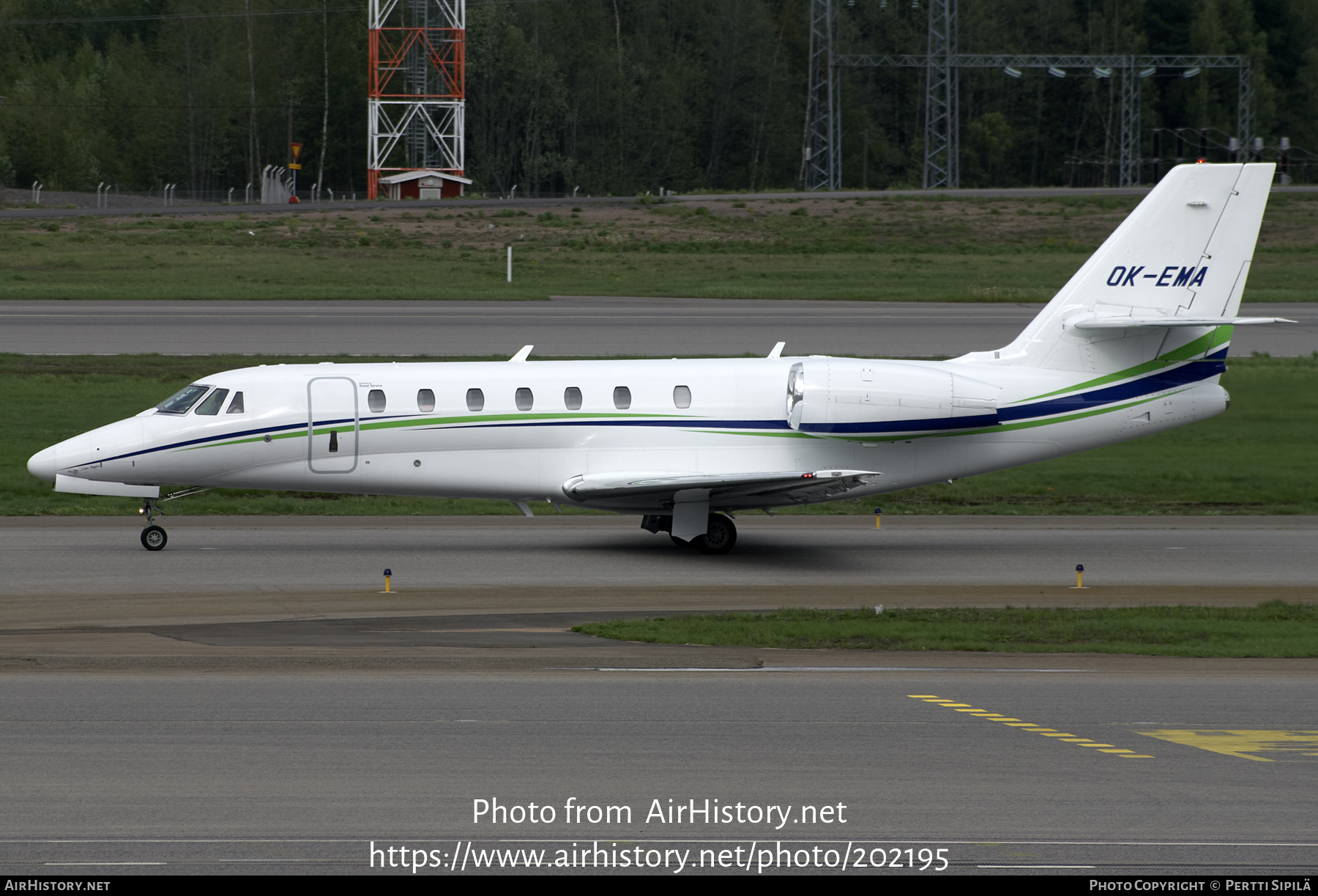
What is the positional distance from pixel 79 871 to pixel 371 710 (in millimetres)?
4470

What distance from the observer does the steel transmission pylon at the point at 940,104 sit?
103750mm

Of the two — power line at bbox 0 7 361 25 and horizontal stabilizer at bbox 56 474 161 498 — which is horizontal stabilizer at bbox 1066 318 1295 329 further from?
power line at bbox 0 7 361 25

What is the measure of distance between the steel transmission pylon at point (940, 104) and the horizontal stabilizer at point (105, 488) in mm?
85517

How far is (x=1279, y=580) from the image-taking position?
21.8 metres

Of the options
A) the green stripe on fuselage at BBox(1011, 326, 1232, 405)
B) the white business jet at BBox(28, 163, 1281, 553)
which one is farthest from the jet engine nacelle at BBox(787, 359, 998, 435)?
the green stripe on fuselage at BBox(1011, 326, 1232, 405)

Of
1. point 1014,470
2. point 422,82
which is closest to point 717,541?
point 1014,470

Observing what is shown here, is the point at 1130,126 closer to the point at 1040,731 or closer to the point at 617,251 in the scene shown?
the point at 617,251

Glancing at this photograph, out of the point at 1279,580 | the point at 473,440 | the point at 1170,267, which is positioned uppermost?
the point at 1170,267

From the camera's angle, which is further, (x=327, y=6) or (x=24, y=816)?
(x=327, y=6)

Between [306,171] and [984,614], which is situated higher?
[306,171]

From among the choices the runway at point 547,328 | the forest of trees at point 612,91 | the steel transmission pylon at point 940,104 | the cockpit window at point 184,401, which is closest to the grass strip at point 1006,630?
the cockpit window at point 184,401

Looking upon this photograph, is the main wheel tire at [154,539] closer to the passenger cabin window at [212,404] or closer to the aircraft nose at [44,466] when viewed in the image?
the aircraft nose at [44,466]

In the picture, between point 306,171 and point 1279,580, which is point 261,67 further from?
point 1279,580
